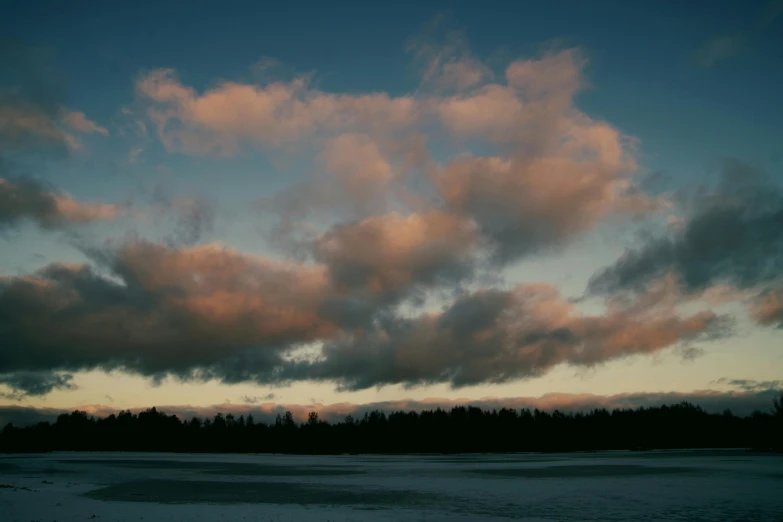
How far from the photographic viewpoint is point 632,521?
106 ft

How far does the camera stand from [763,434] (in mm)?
181500

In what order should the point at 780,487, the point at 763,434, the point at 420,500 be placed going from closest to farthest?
the point at 420,500 < the point at 780,487 < the point at 763,434

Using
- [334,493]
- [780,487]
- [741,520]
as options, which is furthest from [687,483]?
[334,493]

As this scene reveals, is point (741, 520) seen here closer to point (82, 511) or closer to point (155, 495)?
point (82, 511)

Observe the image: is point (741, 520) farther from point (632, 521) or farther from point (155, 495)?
point (155, 495)

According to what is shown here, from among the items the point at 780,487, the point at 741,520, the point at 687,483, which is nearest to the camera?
the point at 741,520

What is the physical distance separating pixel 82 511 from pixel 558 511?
31.6 metres

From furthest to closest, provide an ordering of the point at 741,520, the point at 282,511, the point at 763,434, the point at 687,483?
the point at 763,434
the point at 687,483
the point at 282,511
the point at 741,520

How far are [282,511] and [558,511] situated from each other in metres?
19.0

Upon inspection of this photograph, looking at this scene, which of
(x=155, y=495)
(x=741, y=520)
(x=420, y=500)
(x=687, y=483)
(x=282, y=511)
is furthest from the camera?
(x=687, y=483)

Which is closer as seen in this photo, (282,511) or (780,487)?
(282,511)

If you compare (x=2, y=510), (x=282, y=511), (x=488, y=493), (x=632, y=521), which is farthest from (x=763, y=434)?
(x=2, y=510)

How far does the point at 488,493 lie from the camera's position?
49.9 metres

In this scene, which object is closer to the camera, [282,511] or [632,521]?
[632,521]
